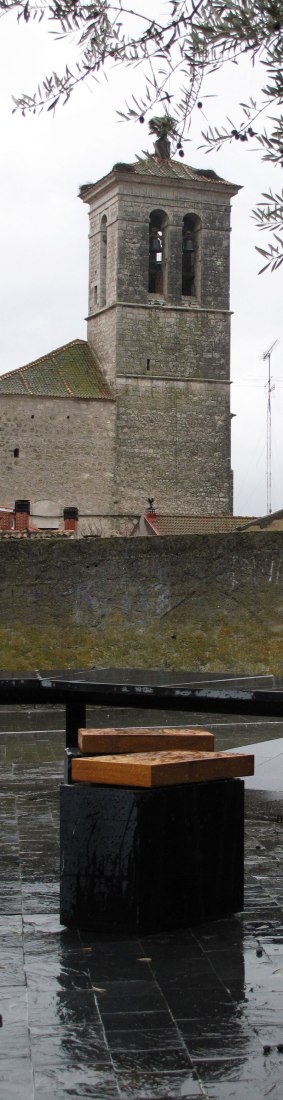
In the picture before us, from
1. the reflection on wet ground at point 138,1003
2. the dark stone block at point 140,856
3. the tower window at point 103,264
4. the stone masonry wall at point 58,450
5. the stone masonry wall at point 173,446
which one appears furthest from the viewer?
the tower window at point 103,264

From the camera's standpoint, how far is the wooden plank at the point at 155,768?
458 centimetres

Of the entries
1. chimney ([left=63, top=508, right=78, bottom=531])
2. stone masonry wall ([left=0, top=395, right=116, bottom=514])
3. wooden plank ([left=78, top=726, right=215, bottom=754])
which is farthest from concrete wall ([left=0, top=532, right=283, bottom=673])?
stone masonry wall ([left=0, top=395, right=116, bottom=514])

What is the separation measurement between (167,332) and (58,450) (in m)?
5.67

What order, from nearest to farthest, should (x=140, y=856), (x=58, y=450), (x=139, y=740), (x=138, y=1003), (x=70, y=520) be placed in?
(x=138, y=1003) < (x=140, y=856) < (x=139, y=740) < (x=70, y=520) < (x=58, y=450)

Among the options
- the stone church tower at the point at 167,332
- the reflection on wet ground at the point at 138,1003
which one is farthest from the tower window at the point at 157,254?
the reflection on wet ground at the point at 138,1003

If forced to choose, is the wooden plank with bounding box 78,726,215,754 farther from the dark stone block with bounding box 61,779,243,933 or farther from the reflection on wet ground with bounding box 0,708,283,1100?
the reflection on wet ground with bounding box 0,708,283,1100

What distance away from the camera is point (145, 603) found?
18.0 meters

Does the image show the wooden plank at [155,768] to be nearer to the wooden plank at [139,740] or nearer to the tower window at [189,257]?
the wooden plank at [139,740]

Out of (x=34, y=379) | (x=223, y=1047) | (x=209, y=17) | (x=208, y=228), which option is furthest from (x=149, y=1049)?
(x=208, y=228)

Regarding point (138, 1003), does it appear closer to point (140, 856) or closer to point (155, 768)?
point (140, 856)

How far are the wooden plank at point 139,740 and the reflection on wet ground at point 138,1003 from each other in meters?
0.57

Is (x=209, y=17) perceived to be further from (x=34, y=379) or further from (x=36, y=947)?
(x=34, y=379)

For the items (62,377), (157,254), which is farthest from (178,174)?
(62,377)

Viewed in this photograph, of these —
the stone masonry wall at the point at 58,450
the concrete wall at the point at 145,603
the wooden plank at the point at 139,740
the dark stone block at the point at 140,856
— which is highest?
the stone masonry wall at the point at 58,450
